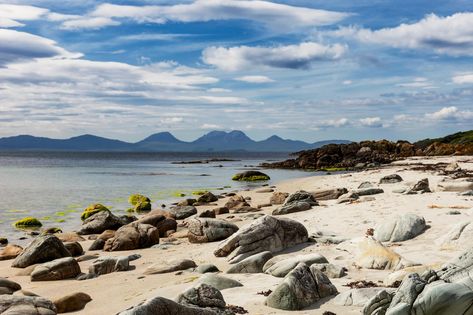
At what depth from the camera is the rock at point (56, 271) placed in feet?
42.0

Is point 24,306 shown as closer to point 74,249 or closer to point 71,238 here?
point 74,249

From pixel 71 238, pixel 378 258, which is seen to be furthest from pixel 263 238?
pixel 71 238

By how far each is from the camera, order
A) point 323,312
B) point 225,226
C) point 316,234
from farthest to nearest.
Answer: point 225,226 < point 316,234 < point 323,312

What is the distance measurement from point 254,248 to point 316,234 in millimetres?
2487

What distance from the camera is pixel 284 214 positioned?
68.3 feet

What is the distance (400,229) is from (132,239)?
9.48m

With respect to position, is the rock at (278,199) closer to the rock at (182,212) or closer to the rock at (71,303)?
the rock at (182,212)

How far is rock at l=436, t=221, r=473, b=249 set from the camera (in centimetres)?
1057

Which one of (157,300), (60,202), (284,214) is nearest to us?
(157,300)

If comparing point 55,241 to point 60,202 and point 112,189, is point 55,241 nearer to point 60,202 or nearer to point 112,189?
point 60,202

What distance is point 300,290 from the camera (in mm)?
7918

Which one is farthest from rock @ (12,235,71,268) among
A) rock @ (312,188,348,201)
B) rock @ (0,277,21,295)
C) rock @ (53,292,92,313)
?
rock @ (312,188,348,201)

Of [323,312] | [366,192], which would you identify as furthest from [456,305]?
[366,192]

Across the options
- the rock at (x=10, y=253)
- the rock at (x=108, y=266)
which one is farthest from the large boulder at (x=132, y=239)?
the rock at (x=108, y=266)
